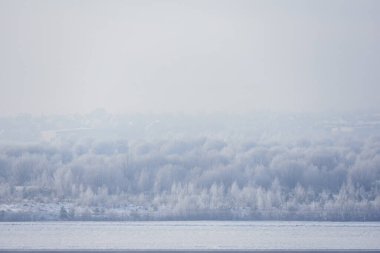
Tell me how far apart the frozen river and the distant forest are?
105cm

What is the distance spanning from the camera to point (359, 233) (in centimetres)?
1255

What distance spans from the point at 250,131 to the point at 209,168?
84.4 ft

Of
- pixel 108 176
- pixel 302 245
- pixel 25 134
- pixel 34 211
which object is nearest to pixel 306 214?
pixel 302 245

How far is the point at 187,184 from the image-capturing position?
20844 mm

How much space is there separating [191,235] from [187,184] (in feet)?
28.7

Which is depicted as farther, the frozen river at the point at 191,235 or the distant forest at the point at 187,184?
the distant forest at the point at 187,184

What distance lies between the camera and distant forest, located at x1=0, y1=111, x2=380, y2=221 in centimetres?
1485

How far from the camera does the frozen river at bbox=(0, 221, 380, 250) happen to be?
11109 mm

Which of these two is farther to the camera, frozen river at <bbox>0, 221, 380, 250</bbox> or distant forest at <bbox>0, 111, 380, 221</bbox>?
distant forest at <bbox>0, 111, 380, 221</bbox>

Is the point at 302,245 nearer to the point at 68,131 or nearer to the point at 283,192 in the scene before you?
the point at 283,192

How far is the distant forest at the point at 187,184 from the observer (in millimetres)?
14852

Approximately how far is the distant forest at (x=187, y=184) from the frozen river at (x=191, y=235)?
3.44 feet

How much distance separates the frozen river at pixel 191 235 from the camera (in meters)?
11.1

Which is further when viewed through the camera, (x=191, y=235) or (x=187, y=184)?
(x=187, y=184)
